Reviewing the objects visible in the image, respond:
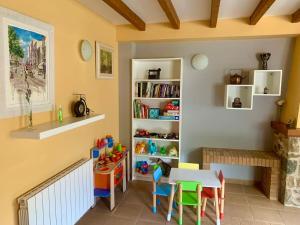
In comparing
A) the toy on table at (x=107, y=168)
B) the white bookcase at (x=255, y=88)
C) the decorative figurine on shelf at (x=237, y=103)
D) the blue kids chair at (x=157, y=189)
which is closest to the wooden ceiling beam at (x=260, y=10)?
the white bookcase at (x=255, y=88)

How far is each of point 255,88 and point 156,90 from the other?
1563mm

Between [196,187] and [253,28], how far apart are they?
7.69 ft

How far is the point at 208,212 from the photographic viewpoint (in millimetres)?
2979

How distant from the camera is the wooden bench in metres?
3.26

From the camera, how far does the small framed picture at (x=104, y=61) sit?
308 cm

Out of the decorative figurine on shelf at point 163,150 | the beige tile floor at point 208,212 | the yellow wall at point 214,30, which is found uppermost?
the yellow wall at point 214,30

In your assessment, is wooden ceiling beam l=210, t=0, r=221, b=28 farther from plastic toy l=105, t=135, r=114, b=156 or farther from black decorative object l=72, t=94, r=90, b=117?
plastic toy l=105, t=135, r=114, b=156

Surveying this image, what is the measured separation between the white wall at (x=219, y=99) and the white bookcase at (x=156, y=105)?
14 cm

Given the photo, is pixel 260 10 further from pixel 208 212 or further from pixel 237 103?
pixel 208 212

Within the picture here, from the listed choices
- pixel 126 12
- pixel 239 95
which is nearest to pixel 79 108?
pixel 126 12

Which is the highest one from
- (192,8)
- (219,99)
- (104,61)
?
(192,8)

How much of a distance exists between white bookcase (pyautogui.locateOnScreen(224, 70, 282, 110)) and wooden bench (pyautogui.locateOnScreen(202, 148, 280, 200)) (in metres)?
0.72

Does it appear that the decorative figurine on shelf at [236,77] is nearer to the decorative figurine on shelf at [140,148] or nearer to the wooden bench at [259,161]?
the wooden bench at [259,161]

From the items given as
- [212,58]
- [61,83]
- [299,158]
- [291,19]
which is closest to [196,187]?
[299,158]
